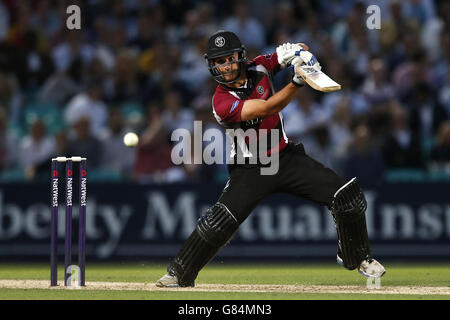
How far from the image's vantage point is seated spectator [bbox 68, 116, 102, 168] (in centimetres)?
1291

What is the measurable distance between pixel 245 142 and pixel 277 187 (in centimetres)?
49

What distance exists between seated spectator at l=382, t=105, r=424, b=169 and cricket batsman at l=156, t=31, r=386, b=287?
4637 mm

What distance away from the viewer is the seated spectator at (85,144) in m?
12.9

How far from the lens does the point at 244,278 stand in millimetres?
9648

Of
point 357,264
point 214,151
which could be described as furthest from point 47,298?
point 214,151

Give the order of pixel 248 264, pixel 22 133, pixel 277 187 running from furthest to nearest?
pixel 22 133 → pixel 248 264 → pixel 277 187

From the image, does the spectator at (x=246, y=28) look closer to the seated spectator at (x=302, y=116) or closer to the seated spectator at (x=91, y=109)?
the seated spectator at (x=302, y=116)

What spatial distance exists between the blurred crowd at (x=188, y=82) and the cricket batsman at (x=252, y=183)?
3.87 m

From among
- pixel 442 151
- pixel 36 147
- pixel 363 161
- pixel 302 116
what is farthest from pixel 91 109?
pixel 442 151

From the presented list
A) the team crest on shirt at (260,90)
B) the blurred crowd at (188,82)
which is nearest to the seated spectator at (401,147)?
the blurred crowd at (188,82)

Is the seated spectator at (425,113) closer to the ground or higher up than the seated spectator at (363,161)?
higher up

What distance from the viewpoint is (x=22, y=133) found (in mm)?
14102

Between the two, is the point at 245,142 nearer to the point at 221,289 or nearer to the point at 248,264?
the point at 221,289

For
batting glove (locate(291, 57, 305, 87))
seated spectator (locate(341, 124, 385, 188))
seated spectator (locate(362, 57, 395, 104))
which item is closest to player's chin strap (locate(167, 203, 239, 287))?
batting glove (locate(291, 57, 305, 87))
